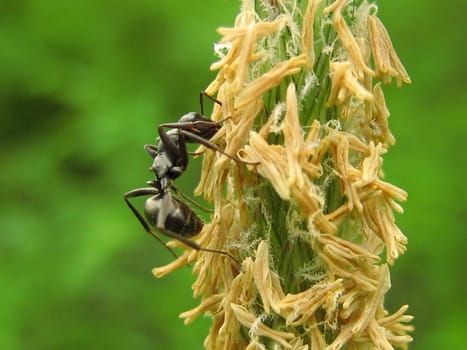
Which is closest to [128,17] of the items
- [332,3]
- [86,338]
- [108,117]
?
[108,117]

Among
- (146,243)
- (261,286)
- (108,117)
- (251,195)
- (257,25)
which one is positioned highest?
(257,25)

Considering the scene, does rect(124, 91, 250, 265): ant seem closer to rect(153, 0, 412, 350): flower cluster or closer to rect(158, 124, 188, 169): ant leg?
rect(158, 124, 188, 169): ant leg

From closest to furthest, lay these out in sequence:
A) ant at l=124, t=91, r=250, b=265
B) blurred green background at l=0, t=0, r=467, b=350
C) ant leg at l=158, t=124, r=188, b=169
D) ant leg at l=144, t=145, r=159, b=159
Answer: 1. ant at l=124, t=91, r=250, b=265
2. ant leg at l=158, t=124, r=188, b=169
3. ant leg at l=144, t=145, r=159, b=159
4. blurred green background at l=0, t=0, r=467, b=350

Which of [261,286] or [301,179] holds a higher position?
[301,179]

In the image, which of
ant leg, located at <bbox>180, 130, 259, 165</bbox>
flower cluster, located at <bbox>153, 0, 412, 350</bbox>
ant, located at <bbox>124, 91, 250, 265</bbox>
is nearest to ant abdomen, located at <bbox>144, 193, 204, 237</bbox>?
ant, located at <bbox>124, 91, 250, 265</bbox>

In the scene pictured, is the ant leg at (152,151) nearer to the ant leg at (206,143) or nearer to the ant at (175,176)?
the ant at (175,176)

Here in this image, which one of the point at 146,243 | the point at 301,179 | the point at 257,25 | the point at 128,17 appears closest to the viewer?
the point at 301,179

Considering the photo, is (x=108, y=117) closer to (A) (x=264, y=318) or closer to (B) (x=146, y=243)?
(B) (x=146, y=243)
